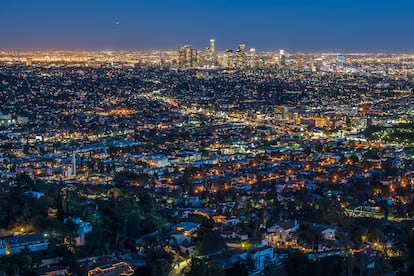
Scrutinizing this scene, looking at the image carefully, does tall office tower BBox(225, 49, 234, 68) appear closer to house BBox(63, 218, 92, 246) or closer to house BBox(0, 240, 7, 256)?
house BBox(63, 218, 92, 246)

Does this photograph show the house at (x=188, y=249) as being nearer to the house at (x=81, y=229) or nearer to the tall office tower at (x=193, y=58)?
the house at (x=81, y=229)

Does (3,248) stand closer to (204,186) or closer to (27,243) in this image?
(27,243)

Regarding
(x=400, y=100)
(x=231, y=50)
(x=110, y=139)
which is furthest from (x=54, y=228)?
(x=231, y=50)

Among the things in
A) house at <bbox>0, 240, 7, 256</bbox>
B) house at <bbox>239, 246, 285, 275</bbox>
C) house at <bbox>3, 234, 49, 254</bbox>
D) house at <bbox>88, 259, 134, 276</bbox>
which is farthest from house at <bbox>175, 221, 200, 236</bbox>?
house at <bbox>0, 240, 7, 256</bbox>

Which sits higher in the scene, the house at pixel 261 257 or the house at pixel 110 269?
the house at pixel 110 269

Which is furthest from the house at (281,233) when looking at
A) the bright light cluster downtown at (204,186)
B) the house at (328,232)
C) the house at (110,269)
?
the house at (110,269)

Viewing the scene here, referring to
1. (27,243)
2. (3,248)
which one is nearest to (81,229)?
(27,243)
